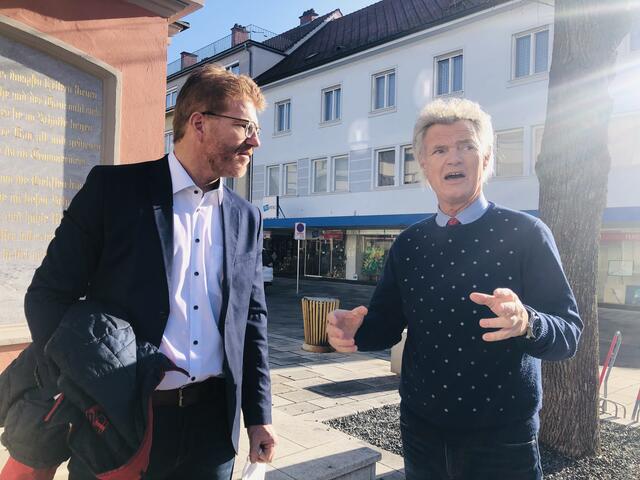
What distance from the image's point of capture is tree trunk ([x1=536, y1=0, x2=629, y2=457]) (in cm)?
417

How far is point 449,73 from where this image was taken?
712 inches

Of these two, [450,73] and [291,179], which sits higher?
[450,73]

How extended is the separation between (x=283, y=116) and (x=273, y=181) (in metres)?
3.03

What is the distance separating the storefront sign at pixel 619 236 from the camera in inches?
609

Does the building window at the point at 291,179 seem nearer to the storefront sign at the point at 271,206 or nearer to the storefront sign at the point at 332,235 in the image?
the storefront sign at the point at 271,206

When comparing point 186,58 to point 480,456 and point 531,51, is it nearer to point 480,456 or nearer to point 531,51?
point 531,51

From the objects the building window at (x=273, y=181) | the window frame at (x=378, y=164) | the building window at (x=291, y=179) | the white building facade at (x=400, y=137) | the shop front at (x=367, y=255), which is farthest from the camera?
the building window at (x=273, y=181)

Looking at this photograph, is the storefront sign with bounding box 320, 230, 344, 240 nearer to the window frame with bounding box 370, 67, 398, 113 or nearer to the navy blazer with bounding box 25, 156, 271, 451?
the window frame with bounding box 370, 67, 398, 113

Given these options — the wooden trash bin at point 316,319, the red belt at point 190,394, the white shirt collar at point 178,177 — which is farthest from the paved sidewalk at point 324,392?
the white shirt collar at point 178,177

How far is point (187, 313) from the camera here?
177 cm

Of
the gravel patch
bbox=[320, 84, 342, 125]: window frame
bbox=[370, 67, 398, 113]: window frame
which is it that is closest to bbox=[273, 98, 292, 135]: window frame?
bbox=[320, 84, 342, 125]: window frame

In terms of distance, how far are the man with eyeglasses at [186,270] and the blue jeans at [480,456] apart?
23.9 inches

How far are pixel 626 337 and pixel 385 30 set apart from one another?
50.0ft

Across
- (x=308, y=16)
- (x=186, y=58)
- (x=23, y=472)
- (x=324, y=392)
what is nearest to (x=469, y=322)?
(x=23, y=472)
